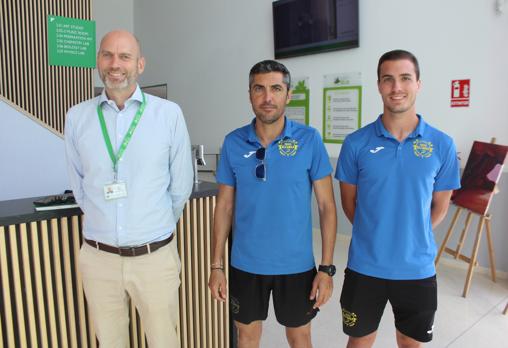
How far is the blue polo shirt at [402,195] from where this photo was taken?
1563mm

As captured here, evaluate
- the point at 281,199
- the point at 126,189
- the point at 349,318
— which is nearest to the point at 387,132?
the point at 281,199

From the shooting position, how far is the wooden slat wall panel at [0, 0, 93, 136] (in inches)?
165

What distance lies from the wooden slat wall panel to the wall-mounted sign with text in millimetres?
4021

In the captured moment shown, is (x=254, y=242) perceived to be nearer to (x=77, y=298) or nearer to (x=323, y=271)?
(x=323, y=271)

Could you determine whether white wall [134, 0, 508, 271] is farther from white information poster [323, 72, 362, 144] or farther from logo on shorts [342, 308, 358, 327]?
logo on shorts [342, 308, 358, 327]

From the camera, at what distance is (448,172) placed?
5.28 feet

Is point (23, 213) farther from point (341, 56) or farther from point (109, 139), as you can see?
point (341, 56)

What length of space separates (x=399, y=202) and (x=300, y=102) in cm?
390

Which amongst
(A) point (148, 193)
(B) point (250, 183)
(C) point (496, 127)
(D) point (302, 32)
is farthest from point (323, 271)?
(D) point (302, 32)

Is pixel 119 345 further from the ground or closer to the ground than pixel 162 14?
closer to the ground

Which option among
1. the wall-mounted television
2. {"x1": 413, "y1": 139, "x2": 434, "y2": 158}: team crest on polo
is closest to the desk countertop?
{"x1": 413, "y1": 139, "x2": 434, "y2": 158}: team crest on polo

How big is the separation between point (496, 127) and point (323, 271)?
118 inches

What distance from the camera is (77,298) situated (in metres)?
1.84

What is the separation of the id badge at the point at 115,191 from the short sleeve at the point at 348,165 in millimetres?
877
